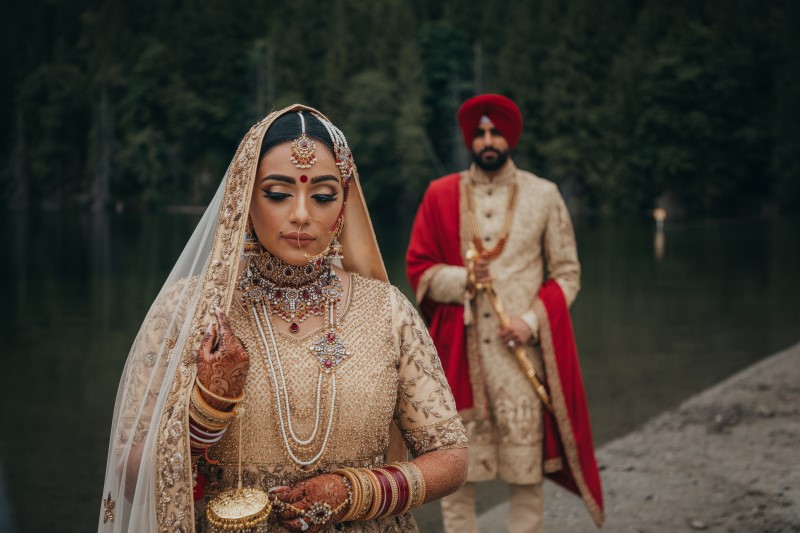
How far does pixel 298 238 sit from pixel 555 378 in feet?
8.40

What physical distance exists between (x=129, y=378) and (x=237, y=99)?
60200 mm

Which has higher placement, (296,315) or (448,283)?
(296,315)

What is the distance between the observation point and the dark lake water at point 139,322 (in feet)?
20.1

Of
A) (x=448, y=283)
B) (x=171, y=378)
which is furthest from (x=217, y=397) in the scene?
(x=448, y=283)

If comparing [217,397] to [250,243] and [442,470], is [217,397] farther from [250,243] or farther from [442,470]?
[442,470]

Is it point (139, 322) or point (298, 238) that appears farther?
point (139, 322)

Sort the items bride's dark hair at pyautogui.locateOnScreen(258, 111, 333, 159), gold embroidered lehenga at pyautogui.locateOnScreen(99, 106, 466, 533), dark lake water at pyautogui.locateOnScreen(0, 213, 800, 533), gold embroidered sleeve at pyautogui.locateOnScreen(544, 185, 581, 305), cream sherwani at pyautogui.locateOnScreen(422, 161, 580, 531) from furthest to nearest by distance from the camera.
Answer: dark lake water at pyautogui.locateOnScreen(0, 213, 800, 533) < gold embroidered sleeve at pyautogui.locateOnScreen(544, 185, 581, 305) < cream sherwani at pyautogui.locateOnScreen(422, 161, 580, 531) < bride's dark hair at pyautogui.locateOnScreen(258, 111, 333, 159) < gold embroidered lehenga at pyautogui.locateOnScreen(99, 106, 466, 533)


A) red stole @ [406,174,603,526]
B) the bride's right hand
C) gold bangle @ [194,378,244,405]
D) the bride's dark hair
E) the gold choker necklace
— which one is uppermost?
the bride's dark hair

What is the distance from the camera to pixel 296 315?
208cm

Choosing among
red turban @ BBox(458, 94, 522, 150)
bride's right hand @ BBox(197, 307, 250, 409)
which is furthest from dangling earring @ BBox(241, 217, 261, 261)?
red turban @ BBox(458, 94, 522, 150)

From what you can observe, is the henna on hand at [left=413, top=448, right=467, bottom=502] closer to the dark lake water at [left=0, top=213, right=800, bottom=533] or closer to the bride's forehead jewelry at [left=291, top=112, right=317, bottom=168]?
the bride's forehead jewelry at [left=291, top=112, right=317, bottom=168]

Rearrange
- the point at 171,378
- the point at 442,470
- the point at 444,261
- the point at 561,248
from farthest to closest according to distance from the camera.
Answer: the point at 444,261
the point at 561,248
the point at 442,470
the point at 171,378

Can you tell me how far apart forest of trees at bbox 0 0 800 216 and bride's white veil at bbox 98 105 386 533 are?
146 feet

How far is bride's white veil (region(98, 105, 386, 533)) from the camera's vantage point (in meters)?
1.90
